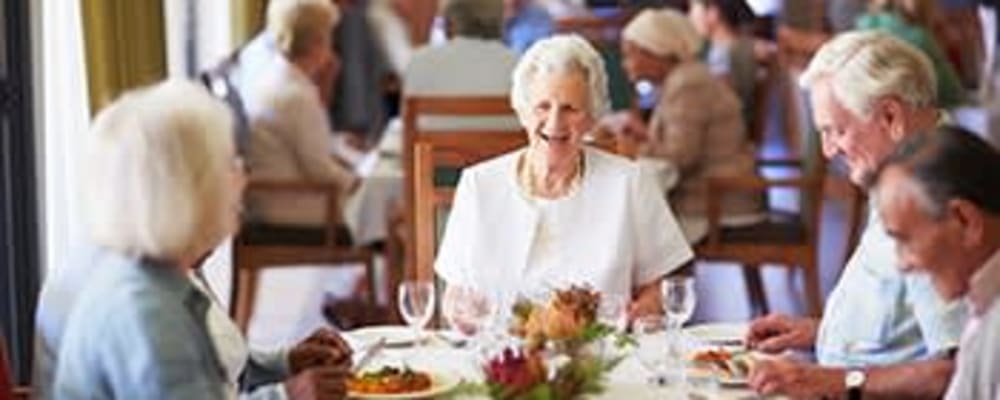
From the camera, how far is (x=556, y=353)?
2.48 m

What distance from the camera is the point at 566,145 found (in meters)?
3.19

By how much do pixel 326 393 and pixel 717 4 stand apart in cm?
358

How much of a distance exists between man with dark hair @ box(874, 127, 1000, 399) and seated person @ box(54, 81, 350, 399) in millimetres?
864

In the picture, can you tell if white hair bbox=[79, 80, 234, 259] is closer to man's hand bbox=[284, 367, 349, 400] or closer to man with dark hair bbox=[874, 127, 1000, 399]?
man's hand bbox=[284, 367, 349, 400]

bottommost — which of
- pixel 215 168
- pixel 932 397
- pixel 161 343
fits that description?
pixel 932 397

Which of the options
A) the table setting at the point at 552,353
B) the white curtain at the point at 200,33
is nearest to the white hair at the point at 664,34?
the white curtain at the point at 200,33

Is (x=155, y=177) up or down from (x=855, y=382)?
up

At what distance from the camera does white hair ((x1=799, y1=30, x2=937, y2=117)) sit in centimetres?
267

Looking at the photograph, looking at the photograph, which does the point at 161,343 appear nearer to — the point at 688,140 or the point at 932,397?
the point at 932,397

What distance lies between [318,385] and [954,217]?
2.93 feet

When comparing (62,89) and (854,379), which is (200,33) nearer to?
(62,89)

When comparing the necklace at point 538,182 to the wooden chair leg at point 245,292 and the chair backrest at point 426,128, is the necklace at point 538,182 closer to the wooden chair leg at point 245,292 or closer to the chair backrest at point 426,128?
the chair backrest at point 426,128

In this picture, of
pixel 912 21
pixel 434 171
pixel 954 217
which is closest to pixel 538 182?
pixel 434 171

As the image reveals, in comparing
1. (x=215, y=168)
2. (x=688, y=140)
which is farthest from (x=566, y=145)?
(x=688, y=140)
